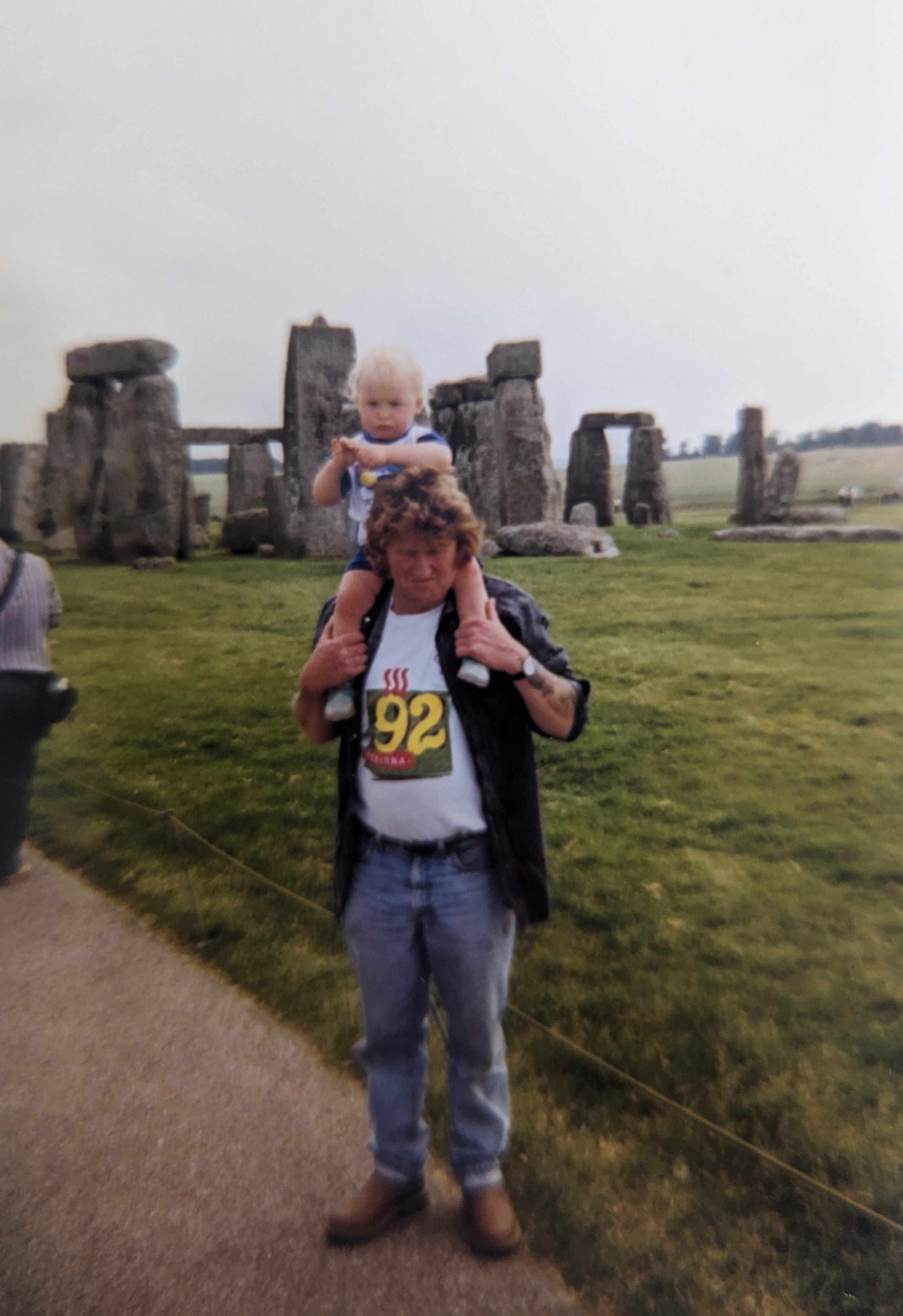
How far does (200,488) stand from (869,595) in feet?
7.52

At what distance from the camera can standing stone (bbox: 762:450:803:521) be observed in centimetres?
342

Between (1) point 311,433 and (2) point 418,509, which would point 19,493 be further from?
(2) point 418,509

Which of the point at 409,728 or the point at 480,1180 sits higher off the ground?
the point at 409,728

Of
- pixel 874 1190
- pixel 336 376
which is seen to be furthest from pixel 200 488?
pixel 874 1190

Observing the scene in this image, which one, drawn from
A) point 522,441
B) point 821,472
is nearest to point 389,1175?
point 821,472

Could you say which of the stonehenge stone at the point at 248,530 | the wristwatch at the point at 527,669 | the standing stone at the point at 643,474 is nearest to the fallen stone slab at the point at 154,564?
the stonehenge stone at the point at 248,530

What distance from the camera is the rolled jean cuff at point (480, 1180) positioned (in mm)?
2031

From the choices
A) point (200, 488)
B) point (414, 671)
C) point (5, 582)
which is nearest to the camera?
point (414, 671)

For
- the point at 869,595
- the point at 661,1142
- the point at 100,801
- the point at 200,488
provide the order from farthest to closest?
the point at 200,488, the point at 869,595, the point at 100,801, the point at 661,1142

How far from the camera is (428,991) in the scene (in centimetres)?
209

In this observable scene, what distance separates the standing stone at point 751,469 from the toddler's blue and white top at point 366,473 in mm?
992

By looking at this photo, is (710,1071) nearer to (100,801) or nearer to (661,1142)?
(661,1142)

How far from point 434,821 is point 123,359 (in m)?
1.49

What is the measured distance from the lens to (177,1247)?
76.1 inches
